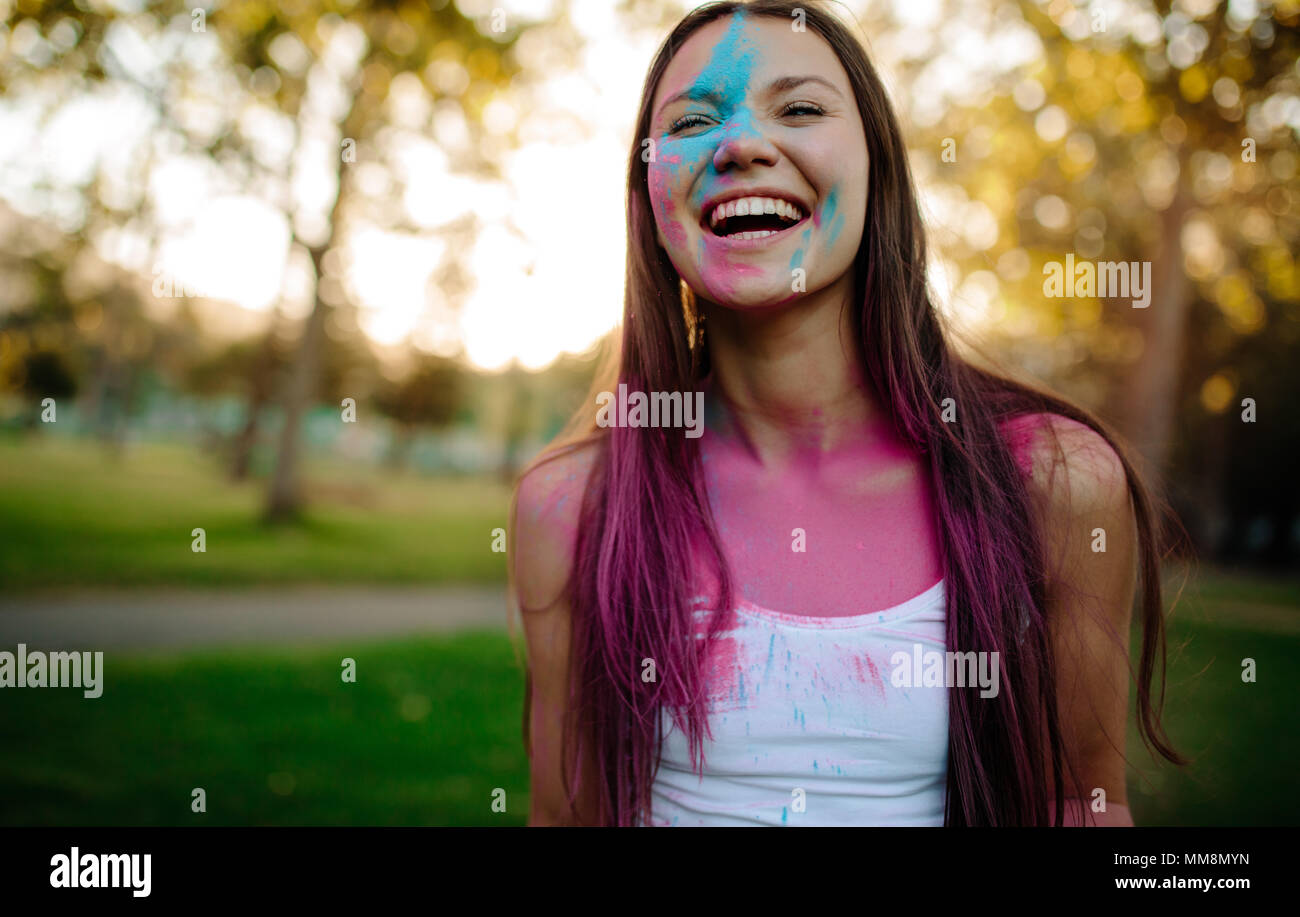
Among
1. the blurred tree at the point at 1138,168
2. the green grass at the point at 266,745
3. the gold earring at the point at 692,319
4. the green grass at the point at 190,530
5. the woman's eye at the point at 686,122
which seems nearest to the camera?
the woman's eye at the point at 686,122

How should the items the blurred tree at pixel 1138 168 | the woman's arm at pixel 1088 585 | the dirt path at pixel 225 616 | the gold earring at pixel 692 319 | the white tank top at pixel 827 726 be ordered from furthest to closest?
1. the dirt path at pixel 225 616
2. the blurred tree at pixel 1138 168
3. the gold earring at pixel 692 319
4. the woman's arm at pixel 1088 585
5. the white tank top at pixel 827 726

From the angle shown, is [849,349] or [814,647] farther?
[849,349]

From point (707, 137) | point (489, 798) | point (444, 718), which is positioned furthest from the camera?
point (444, 718)

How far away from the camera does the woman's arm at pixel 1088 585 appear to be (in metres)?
1.82

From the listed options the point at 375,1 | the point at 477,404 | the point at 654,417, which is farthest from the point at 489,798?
the point at 477,404

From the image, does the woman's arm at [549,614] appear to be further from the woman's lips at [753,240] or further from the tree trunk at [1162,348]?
the tree trunk at [1162,348]

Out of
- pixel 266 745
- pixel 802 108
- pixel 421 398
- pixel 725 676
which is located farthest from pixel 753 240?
pixel 421 398

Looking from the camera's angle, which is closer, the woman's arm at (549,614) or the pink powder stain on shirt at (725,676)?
the pink powder stain on shirt at (725,676)

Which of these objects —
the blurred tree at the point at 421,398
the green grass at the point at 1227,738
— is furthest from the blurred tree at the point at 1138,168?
the blurred tree at the point at 421,398

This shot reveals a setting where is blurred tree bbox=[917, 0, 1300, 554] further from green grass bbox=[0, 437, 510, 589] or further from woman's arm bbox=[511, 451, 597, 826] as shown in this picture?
green grass bbox=[0, 437, 510, 589]

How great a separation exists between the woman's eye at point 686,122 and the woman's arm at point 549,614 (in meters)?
0.80

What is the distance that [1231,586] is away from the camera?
1596cm

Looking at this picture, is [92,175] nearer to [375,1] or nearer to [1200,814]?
[375,1]
